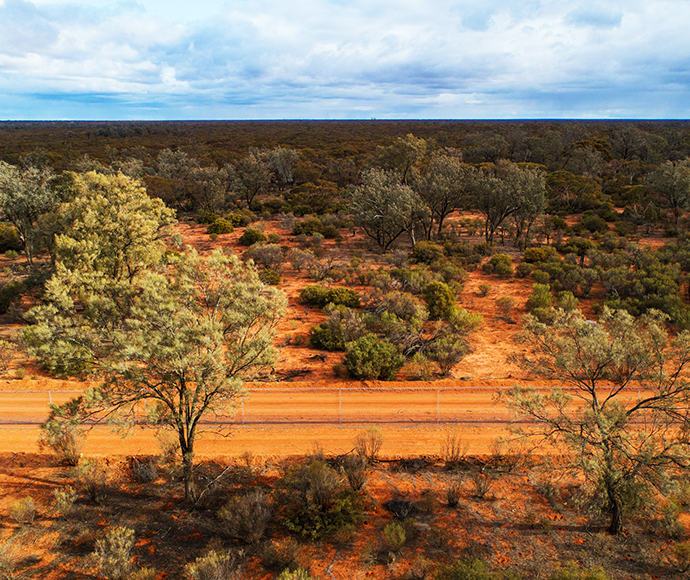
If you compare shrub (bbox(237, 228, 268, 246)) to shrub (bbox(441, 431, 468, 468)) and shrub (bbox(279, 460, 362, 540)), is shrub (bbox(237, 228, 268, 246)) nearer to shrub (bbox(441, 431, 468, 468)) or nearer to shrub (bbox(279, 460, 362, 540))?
shrub (bbox(441, 431, 468, 468))

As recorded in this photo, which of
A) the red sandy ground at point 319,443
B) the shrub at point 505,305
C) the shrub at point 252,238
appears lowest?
the red sandy ground at point 319,443

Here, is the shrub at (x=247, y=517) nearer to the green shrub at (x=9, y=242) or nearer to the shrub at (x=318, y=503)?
the shrub at (x=318, y=503)

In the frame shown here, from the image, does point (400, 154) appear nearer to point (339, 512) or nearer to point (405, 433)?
point (405, 433)

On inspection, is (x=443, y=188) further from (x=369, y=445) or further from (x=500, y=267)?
(x=369, y=445)

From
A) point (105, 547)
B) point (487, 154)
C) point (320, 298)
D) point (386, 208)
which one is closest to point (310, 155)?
point (487, 154)

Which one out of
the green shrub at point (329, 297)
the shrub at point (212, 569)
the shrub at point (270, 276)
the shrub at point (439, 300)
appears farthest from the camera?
the shrub at point (270, 276)

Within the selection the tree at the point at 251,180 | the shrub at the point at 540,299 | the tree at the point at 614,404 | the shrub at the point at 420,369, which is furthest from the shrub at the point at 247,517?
the tree at the point at 251,180
